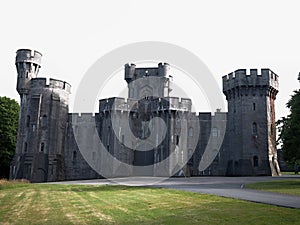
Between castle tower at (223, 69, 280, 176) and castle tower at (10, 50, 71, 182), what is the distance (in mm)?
22796

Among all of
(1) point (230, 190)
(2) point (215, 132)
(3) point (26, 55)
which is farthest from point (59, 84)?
(1) point (230, 190)

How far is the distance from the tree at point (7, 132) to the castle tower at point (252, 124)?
30.6 meters

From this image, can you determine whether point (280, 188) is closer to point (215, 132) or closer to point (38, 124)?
point (215, 132)

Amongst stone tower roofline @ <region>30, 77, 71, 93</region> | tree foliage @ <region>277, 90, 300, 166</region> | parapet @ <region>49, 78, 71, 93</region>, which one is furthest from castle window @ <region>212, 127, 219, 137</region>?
stone tower roofline @ <region>30, 77, 71, 93</region>

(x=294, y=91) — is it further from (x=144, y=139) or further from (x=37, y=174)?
(x=37, y=174)

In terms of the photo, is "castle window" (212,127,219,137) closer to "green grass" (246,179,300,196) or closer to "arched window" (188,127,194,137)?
"arched window" (188,127,194,137)

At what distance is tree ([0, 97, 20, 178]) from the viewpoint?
46562 millimetres

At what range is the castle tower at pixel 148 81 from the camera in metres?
47.2

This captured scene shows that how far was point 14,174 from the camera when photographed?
135 feet

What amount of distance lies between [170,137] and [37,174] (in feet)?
57.5

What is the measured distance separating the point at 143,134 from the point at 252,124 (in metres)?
14.1

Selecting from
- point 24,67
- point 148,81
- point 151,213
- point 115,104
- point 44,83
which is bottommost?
point 151,213

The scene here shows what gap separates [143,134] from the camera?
141ft

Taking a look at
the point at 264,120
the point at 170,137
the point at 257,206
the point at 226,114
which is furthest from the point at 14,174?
the point at 257,206
